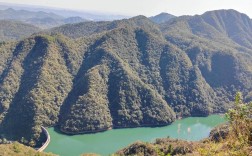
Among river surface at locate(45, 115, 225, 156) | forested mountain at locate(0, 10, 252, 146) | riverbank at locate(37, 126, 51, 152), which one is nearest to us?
riverbank at locate(37, 126, 51, 152)

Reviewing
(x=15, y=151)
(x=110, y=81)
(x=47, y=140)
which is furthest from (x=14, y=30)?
(x=15, y=151)

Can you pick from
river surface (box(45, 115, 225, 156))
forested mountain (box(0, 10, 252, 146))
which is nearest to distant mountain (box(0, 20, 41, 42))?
forested mountain (box(0, 10, 252, 146))

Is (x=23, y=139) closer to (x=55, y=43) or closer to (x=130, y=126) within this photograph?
(x=130, y=126)

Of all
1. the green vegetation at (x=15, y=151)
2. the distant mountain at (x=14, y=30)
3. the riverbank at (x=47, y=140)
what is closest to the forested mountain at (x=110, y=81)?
the riverbank at (x=47, y=140)

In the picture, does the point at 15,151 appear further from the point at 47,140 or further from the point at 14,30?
the point at 14,30

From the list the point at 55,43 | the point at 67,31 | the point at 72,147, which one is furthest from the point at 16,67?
the point at 67,31

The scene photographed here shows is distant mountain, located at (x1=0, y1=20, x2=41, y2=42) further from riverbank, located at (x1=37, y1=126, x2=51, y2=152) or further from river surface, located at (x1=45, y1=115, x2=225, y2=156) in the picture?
river surface, located at (x1=45, y1=115, x2=225, y2=156)
